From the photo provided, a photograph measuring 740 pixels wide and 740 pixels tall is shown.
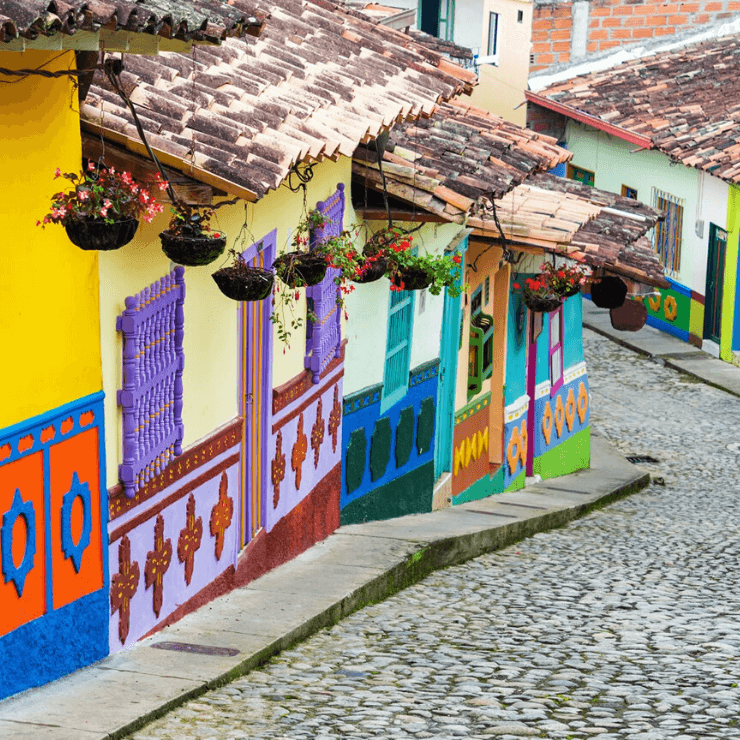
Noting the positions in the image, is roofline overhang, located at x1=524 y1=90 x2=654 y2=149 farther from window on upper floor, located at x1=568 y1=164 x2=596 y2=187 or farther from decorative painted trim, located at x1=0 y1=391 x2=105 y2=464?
decorative painted trim, located at x1=0 y1=391 x2=105 y2=464

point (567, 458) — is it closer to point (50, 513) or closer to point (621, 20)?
point (50, 513)

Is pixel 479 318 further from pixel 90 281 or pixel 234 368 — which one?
pixel 90 281

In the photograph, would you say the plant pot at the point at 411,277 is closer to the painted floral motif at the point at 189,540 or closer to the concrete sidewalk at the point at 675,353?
the painted floral motif at the point at 189,540

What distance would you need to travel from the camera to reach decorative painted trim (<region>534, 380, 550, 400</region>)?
53.7ft

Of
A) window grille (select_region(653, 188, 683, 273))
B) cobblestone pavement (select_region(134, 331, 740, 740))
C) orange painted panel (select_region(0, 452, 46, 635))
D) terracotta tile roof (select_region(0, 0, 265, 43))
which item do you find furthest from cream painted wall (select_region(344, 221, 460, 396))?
window grille (select_region(653, 188, 683, 273))

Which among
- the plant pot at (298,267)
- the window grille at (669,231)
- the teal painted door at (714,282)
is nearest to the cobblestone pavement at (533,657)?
the plant pot at (298,267)

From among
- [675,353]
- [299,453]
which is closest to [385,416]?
[299,453]

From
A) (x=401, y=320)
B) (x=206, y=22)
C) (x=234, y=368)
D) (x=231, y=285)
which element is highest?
(x=206, y=22)

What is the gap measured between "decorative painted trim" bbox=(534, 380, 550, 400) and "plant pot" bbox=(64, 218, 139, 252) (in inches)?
418

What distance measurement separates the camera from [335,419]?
36.0ft

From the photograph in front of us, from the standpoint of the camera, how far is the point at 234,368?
875cm

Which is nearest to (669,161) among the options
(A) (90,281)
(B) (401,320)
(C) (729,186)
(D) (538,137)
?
(C) (729,186)

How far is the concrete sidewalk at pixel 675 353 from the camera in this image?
22.6 meters

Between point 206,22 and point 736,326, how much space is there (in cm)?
1861
